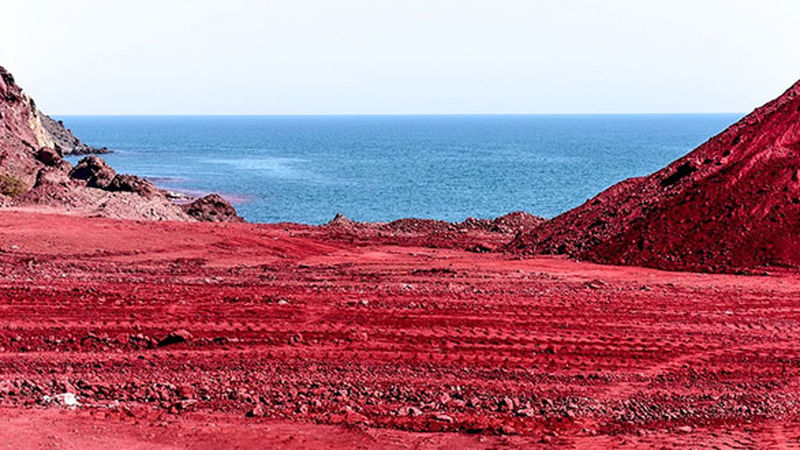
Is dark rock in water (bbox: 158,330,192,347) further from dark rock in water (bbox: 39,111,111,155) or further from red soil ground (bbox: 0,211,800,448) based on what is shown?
dark rock in water (bbox: 39,111,111,155)

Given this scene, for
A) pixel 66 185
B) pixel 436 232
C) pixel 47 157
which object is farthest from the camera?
pixel 47 157

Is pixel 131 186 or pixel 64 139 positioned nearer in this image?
pixel 131 186

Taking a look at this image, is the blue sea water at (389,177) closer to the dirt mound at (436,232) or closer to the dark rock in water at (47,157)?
the dark rock in water at (47,157)

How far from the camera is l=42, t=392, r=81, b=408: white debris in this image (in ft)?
40.1

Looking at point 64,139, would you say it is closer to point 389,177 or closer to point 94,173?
point 389,177

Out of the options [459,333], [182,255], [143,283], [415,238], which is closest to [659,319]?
[459,333]

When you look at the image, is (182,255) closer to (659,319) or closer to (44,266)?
(44,266)

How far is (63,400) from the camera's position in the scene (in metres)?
12.3

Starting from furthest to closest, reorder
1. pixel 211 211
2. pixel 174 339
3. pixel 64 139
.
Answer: pixel 64 139, pixel 211 211, pixel 174 339

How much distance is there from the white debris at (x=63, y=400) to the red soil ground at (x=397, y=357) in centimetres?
13

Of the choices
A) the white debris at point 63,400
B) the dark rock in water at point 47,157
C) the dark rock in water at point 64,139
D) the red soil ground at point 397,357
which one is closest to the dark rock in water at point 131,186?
the dark rock in water at point 47,157

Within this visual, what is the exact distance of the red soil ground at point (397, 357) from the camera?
11.6 metres

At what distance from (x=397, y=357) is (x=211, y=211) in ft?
101

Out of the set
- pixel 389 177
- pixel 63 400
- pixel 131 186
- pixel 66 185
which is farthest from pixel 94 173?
pixel 389 177
